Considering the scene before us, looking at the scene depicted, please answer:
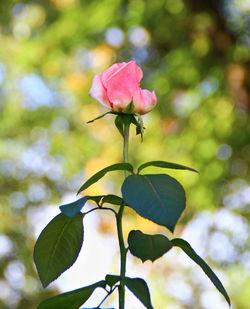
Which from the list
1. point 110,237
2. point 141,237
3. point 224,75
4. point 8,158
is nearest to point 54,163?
point 8,158

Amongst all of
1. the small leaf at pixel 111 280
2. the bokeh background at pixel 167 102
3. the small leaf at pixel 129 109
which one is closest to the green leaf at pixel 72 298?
the small leaf at pixel 111 280

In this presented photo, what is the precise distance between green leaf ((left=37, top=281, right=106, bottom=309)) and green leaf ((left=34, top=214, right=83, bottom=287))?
18mm

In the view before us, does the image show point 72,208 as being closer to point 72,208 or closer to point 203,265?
point 72,208

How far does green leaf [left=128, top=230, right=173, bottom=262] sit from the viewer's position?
340mm

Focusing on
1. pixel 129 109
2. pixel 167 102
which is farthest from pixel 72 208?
pixel 167 102

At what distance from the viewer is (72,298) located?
0.39 m

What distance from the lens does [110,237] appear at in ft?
10.8

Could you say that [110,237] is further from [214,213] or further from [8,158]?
[8,158]

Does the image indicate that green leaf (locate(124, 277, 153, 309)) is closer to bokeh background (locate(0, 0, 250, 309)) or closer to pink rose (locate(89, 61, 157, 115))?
pink rose (locate(89, 61, 157, 115))

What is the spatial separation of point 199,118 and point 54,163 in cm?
152

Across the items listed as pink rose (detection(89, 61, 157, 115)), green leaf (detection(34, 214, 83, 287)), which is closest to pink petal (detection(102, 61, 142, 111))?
pink rose (detection(89, 61, 157, 115))

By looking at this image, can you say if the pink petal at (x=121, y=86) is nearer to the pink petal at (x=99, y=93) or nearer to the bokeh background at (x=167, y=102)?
the pink petal at (x=99, y=93)

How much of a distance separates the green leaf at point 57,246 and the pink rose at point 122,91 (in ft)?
0.34

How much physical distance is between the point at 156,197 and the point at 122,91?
0.37 ft
